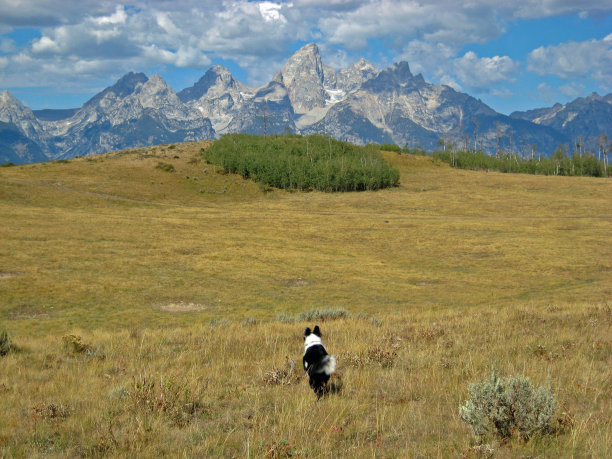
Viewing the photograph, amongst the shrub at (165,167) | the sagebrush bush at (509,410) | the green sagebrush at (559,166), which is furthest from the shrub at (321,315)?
the green sagebrush at (559,166)

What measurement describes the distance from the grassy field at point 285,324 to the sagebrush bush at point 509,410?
21 centimetres

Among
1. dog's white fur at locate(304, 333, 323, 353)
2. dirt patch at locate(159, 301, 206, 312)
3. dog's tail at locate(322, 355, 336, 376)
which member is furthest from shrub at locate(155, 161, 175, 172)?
dog's tail at locate(322, 355, 336, 376)

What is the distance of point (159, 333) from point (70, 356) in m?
3.63

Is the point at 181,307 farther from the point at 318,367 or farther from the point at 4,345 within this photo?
the point at 318,367

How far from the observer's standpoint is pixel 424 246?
57.3m

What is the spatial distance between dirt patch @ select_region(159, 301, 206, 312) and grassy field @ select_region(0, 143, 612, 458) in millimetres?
263

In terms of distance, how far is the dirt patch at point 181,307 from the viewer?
1143 inches

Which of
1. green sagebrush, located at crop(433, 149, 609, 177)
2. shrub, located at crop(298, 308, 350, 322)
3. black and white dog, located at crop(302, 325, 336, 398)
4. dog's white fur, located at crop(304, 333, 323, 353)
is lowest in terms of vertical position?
shrub, located at crop(298, 308, 350, 322)

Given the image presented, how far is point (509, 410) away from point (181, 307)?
2629 centimetres

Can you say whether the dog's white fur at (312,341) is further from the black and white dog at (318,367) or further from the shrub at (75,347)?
the shrub at (75,347)

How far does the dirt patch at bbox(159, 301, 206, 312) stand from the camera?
2904 cm

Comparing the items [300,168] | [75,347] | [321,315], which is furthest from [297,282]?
[300,168]

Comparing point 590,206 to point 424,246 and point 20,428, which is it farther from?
point 20,428

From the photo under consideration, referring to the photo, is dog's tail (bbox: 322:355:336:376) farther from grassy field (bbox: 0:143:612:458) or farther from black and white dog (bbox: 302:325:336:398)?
grassy field (bbox: 0:143:612:458)
